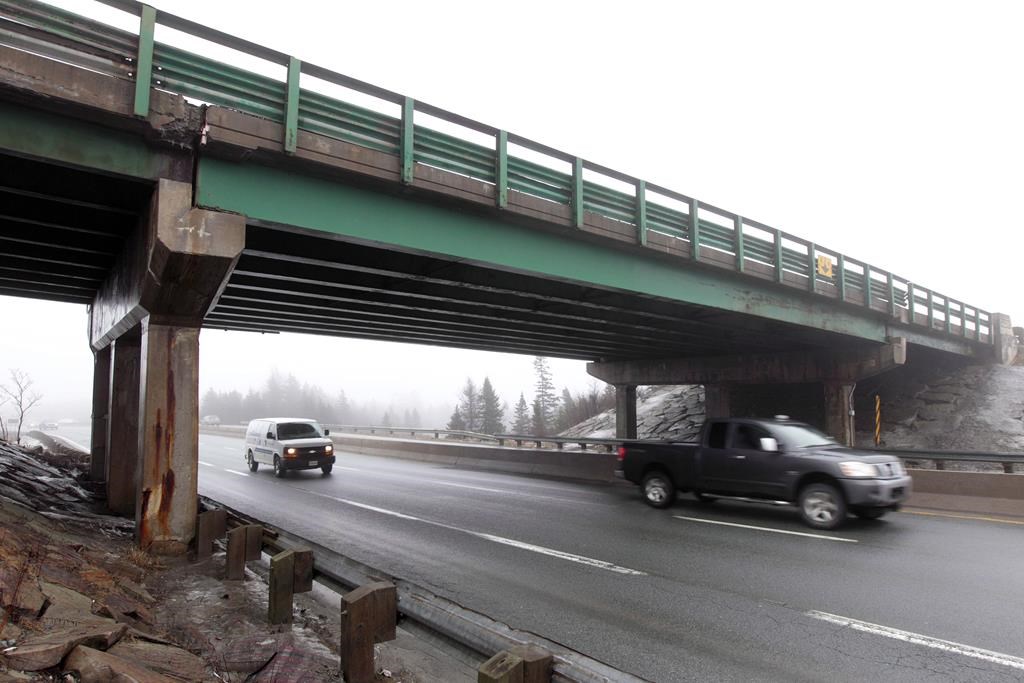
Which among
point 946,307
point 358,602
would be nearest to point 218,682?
point 358,602

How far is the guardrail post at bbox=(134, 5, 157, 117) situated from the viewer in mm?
7578

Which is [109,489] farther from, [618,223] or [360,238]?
[618,223]

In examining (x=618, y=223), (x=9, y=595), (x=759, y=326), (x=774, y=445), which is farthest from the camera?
(x=759, y=326)

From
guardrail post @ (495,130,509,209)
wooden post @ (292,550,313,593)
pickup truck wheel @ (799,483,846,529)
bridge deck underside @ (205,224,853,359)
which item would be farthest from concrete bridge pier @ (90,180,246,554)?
pickup truck wheel @ (799,483,846,529)

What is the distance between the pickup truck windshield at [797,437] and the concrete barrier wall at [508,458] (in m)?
7.51

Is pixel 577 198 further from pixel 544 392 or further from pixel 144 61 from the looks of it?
pixel 544 392

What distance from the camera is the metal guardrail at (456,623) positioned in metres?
2.84

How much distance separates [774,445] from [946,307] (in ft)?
66.6

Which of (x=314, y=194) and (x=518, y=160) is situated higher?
(x=518, y=160)

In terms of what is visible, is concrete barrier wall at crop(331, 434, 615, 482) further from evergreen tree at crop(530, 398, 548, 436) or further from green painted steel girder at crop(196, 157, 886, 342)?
evergreen tree at crop(530, 398, 548, 436)

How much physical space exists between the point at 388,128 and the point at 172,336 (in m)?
4.70

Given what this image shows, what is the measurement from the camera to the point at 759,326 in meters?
19.8

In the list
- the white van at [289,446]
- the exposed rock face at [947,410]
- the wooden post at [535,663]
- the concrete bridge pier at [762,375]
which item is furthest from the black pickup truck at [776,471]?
the concrete bridge pier at [762,375]

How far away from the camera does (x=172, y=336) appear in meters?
9.02
